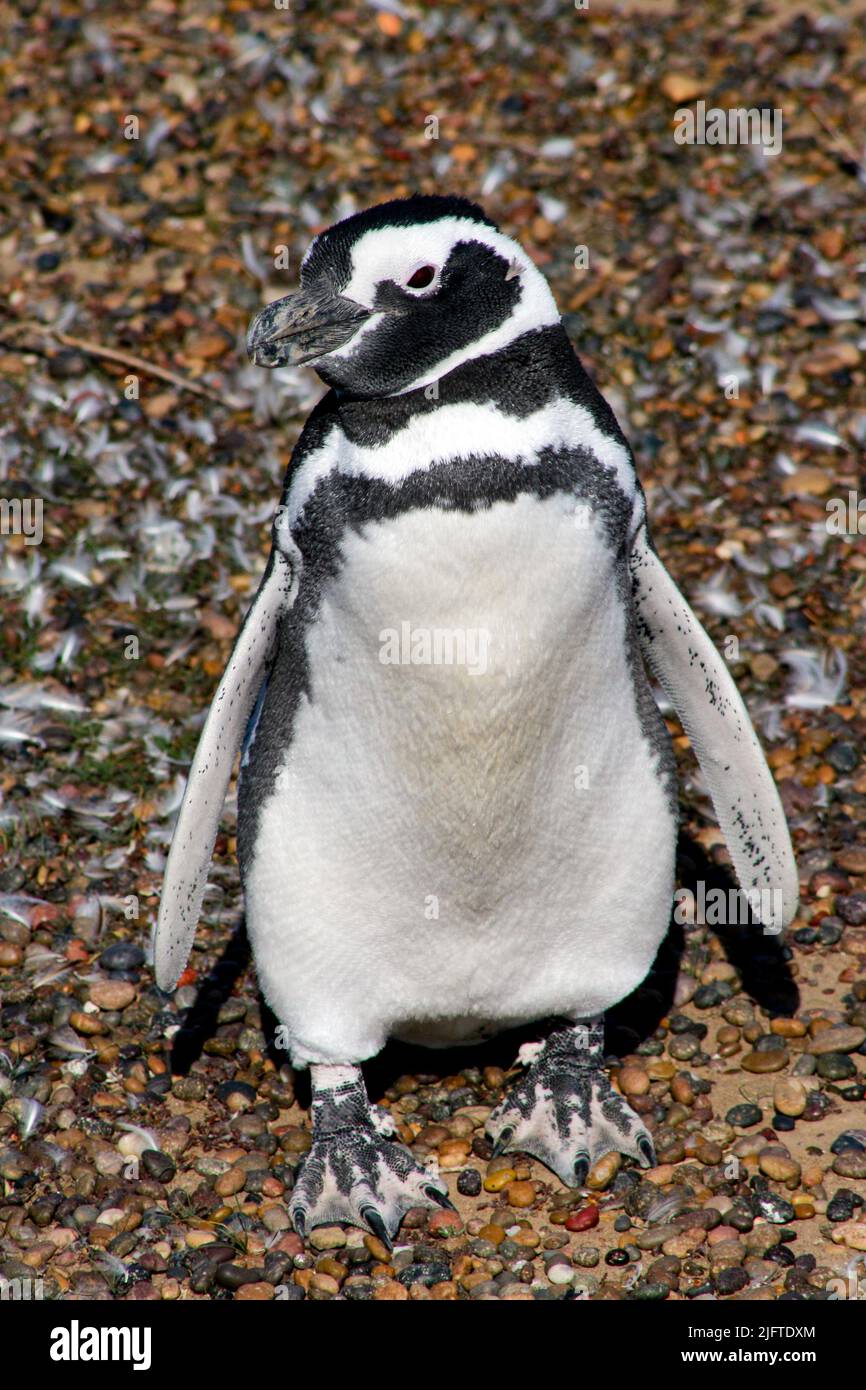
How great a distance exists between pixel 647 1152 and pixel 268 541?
7.61 feet

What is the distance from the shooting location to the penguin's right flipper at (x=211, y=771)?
3299 millimetres

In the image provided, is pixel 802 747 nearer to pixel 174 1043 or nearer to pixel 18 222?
pixel 174 1043

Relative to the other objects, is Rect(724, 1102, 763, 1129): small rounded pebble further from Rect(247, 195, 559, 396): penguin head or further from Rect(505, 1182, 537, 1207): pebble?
Rect(247, 195, 559, 396): penguin head

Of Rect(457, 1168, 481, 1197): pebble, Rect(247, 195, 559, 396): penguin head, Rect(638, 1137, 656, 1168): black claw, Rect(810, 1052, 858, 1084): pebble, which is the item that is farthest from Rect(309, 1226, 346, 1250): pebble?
Rect(247, 195, 559, 396): penguin head

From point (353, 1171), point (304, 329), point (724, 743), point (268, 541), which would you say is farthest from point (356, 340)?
point (268, 541)

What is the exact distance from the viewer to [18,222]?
20.5ft

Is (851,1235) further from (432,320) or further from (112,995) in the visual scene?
(432,320)

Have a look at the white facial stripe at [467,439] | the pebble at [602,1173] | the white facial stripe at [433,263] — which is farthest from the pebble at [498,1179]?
the white facial stripe at [433,263]

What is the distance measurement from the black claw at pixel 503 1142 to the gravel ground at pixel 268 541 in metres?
0.05

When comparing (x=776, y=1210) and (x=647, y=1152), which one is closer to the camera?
(x=776, y=1210)

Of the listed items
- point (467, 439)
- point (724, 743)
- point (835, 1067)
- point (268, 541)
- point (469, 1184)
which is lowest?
point (469, 1184)

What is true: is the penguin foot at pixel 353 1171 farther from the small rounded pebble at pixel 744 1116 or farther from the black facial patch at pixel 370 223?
the black facial patch at pixel 370 223

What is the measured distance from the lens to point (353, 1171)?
343cm

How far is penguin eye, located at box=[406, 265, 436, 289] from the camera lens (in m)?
2.89
